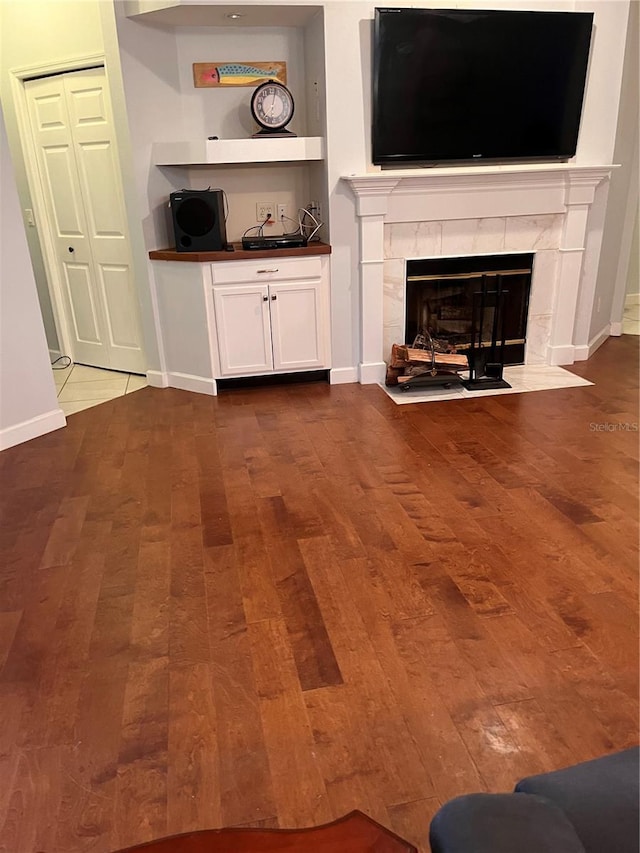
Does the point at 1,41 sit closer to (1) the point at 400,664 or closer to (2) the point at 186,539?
(2) the point at 186,539

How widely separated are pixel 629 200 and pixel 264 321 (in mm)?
2994

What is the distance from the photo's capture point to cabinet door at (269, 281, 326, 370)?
416 centimetres

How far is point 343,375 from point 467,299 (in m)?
1.02

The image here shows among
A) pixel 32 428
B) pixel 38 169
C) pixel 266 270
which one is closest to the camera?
pixel 32 428

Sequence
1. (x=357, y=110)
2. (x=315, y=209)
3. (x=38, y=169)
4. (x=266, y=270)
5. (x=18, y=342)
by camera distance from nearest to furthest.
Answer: (x=18, y=342)
(x=357, y=110)
(x=266, y=270)
(x=315, y=209)
(x=38, y=169)

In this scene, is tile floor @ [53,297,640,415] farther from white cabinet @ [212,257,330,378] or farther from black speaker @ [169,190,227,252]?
black speaker @ [169,190,227,252]

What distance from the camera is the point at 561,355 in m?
4.59

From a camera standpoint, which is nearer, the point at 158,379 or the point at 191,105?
the point at 191,105

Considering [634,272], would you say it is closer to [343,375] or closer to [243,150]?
[343,375]

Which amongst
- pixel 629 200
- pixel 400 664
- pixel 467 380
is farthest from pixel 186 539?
pixel 629 200

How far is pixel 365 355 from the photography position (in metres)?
4.34

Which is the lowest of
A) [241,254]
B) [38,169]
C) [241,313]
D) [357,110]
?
[241,313]

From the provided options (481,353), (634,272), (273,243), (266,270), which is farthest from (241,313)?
(634,272)

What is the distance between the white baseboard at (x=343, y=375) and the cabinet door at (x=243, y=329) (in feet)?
1.41
